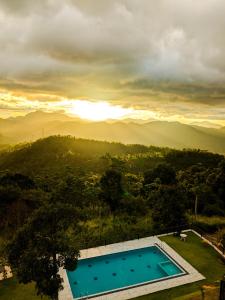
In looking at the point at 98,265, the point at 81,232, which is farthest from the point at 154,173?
the point at 98,265

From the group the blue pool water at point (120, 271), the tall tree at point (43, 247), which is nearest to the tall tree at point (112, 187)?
the blue pool water at point (120, 271)

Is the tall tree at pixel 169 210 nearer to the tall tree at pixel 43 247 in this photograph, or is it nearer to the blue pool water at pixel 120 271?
the blue pool water at pixel 120 271

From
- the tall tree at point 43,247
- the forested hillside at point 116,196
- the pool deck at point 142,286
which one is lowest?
the pool deck at point 142,286

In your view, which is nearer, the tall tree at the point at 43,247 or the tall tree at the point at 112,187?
the tall tree at the point at 43,247

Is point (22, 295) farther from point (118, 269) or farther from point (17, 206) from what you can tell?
point (17, 206)

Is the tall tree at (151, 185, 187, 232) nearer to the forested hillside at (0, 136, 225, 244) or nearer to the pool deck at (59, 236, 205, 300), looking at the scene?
the forested hillside at (0, 136, 225, 244)

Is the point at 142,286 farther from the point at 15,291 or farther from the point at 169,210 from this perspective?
the point at 169,210
